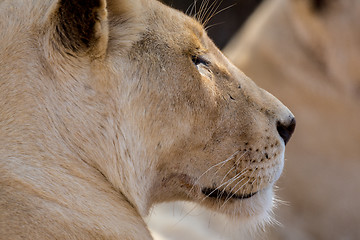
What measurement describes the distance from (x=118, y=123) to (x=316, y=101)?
211 cm

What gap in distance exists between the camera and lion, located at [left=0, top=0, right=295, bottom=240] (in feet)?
4.15

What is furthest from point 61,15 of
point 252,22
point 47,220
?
point 252,22

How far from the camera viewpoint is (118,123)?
135 centimetres

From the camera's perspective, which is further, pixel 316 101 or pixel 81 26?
pixel 316 101

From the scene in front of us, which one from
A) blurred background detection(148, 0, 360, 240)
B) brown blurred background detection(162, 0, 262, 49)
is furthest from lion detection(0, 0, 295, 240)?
brown blurred background detection(162, 0, 262, 49)

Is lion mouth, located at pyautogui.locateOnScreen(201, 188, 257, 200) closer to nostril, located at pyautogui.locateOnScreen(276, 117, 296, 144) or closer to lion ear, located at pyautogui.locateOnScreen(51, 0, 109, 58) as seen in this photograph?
nostril, located at pyautogui.locateOnScreen(276, 117, 296, 144)

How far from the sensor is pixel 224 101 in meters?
1.49

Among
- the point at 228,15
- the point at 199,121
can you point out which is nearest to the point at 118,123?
the point at 199,121

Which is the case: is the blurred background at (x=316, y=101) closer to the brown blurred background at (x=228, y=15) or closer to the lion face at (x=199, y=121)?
the lion face at (x=199, y=121)

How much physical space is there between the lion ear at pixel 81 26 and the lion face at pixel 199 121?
3.5 inches

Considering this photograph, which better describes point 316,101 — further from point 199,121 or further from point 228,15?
point 228,15

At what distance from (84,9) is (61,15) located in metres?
0.05

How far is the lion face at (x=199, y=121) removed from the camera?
1.39 m

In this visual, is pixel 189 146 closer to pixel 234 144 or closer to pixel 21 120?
pixel 234 144
